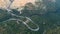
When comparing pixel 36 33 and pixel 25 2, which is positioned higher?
pixel 25 2

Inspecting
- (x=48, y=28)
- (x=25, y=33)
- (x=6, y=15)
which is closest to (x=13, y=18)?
(x=6, y=15)

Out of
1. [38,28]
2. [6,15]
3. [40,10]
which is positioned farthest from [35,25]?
[6,15]

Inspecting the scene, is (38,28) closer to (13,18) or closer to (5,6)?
(13,18)

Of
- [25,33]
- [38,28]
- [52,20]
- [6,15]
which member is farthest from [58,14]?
[6,15]

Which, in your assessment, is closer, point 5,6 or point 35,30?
→ point 35,30

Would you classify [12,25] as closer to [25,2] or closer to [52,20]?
[25,2]

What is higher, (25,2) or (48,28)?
(25,2)

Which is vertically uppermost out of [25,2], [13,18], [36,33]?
[25,2]

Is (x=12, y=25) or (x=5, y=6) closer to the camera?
(x=12, y=25)

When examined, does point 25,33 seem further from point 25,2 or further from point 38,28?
point 25,2
